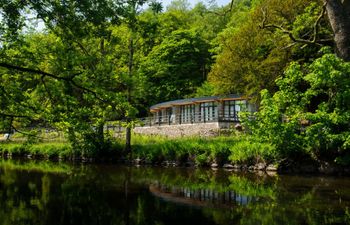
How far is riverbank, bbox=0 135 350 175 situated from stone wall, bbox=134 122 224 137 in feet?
24.4

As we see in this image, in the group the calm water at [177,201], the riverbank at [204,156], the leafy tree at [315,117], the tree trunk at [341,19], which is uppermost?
the tree trunk at [341,19]

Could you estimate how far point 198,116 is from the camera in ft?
137

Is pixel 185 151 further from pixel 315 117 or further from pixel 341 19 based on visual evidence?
pixel 341 19

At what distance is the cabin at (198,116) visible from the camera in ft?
113

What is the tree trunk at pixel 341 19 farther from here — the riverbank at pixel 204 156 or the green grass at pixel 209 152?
the green grass at pixel 209 152

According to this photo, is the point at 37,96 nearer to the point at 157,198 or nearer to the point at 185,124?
the point at 157,198

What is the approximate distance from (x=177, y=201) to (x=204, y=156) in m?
10.4

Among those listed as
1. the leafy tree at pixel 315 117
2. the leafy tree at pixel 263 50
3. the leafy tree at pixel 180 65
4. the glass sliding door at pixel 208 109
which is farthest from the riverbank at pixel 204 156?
the leafy tree at pixel 180 65

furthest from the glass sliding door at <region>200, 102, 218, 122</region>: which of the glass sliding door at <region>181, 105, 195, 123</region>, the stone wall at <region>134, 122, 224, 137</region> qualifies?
the stone wall at <region>134, 122, 224, 137</region>

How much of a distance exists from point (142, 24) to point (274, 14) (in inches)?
711

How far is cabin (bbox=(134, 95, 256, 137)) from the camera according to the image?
34531 millimetres

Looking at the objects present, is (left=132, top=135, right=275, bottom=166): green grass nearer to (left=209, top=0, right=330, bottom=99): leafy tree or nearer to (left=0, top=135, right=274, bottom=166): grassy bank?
(left=0, top=135, right=274, bottom=166): grassy bank

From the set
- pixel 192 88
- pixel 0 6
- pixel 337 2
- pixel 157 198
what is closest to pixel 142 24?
pixel 0 6

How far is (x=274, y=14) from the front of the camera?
24.5 metres
